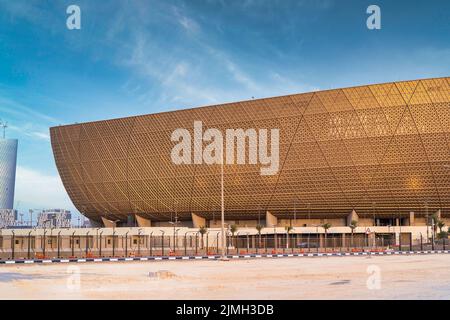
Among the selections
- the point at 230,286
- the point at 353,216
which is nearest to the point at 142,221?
the point at 353,216

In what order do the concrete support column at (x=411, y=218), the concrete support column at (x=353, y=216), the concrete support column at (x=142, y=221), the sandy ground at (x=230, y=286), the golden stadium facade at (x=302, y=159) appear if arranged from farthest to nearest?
the concrete support column at (x=142, y=221) → the concrete support column at (x=353, y=216) → the concrete support column at (x=411, y=218) → the golden stadium facade at (x=302, y=159) → the sandy ground at (x=230, y=286)

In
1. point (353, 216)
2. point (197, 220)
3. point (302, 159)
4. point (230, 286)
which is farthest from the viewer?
point (197, 220)

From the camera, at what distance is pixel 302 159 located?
92.1 meters

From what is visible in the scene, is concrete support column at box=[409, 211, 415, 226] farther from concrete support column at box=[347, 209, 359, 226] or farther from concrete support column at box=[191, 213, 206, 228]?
concrete support column at box=[191, 213, 206, 228]

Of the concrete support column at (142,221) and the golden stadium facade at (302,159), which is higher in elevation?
the golden stadium facade at (302,159)

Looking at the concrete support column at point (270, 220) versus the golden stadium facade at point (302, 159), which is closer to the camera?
the golden stadium facade at point (302, 159)

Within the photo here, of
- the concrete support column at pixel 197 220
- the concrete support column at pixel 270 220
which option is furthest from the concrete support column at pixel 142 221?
the concrete support column at pixel 270 220

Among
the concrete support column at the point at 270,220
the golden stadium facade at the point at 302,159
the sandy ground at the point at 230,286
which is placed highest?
the golden stadium facade at the point at 302,159

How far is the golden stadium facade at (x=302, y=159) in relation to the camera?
86.0 metres

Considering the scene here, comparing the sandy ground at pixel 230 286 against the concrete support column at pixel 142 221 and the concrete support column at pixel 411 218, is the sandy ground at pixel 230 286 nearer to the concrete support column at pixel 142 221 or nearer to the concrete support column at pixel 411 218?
the concrete support column at pixel 411 218

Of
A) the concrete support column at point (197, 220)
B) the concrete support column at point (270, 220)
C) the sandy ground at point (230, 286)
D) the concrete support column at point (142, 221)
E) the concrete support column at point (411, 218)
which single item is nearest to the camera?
the sandy ground at point (230, 286)

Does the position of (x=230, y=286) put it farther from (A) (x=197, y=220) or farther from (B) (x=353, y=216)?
(A) (x=197, y=220)

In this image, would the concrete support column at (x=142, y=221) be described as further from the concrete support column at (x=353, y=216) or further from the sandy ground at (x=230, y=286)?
the sandy ground at (x=230, y=286)

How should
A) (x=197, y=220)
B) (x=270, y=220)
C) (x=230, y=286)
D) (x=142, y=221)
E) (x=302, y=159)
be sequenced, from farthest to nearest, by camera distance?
(x=142, y=221), (x=197, y=220), (x=270, y=220), (x=302, y=159), (x=230, y=286)
